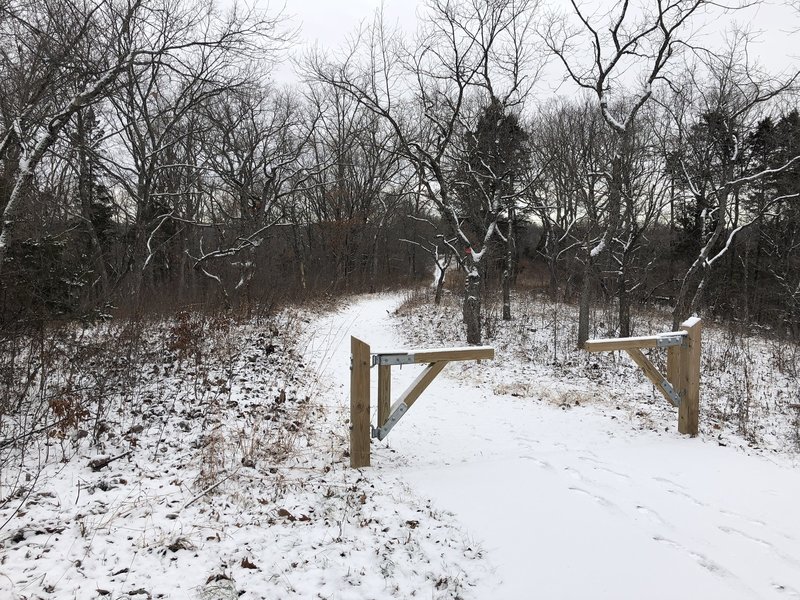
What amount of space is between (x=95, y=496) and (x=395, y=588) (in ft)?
8.44

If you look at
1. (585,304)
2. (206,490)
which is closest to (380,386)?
(206,490)

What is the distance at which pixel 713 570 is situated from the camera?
9.12 ft

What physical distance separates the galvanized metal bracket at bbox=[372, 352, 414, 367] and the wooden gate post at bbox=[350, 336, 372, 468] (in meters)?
0.13

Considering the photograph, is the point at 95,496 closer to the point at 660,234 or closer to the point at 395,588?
the point at 395,588

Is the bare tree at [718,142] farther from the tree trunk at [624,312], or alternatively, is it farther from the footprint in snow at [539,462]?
the footprint in snow at [539,462]

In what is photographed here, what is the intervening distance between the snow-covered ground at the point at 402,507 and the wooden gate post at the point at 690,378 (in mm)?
245

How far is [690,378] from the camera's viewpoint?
5340 millimetres

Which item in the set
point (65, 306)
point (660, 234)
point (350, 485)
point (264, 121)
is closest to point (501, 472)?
point (350, 485)

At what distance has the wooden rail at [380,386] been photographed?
13.8 ft

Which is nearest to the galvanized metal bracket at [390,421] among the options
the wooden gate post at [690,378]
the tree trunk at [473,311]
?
the wooden gate post at [690,378]

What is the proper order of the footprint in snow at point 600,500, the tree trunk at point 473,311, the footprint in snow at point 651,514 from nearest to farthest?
the footprint in snow at point 651,514, the footprint in snow at point 600,500, the tree trunk at point 473,311

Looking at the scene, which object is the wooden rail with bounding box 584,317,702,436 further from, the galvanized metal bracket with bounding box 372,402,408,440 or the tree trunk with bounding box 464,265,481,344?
the tree trunk with bounding box 464,265,481,344

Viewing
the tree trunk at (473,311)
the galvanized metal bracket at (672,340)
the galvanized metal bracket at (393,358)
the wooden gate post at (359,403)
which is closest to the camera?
the wooden gate post at (359,403)

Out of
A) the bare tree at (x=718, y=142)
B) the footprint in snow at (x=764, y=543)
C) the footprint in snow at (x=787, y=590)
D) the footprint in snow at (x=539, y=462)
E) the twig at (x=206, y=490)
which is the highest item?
the bare tree at (x=718, y=142)
